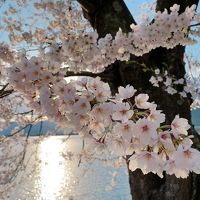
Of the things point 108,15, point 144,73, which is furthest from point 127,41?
point 108,15

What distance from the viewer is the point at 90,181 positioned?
34031mm

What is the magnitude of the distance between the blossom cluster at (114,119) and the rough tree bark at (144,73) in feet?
11.2

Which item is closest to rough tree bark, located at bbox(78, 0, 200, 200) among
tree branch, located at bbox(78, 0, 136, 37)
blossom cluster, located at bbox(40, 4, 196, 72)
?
tree branch, located at bbox(78, 0, 136, 37)

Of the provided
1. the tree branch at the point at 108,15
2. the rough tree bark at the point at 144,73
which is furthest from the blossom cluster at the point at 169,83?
the tree branch at the point at 108,15

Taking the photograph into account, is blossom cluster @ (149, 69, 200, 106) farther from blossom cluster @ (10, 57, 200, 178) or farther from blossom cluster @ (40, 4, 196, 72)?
blossom cluster @ (10, 57, 200, 178)

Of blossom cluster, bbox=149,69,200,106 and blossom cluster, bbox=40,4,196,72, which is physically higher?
blossom cluster, bbox=149,69,200,106

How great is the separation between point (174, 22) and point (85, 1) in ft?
6.91

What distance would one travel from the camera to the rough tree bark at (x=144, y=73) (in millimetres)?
5352

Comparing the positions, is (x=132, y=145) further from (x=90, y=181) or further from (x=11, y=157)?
(x=90, y=181)

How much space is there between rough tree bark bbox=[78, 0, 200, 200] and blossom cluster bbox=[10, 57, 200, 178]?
341 centimetres

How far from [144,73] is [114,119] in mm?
3986

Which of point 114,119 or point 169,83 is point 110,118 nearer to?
point 114,119

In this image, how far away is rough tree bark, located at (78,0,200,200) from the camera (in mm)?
5352

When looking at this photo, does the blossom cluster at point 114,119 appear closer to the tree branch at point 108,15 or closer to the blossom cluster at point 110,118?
the blossom cluster at point 110,118
